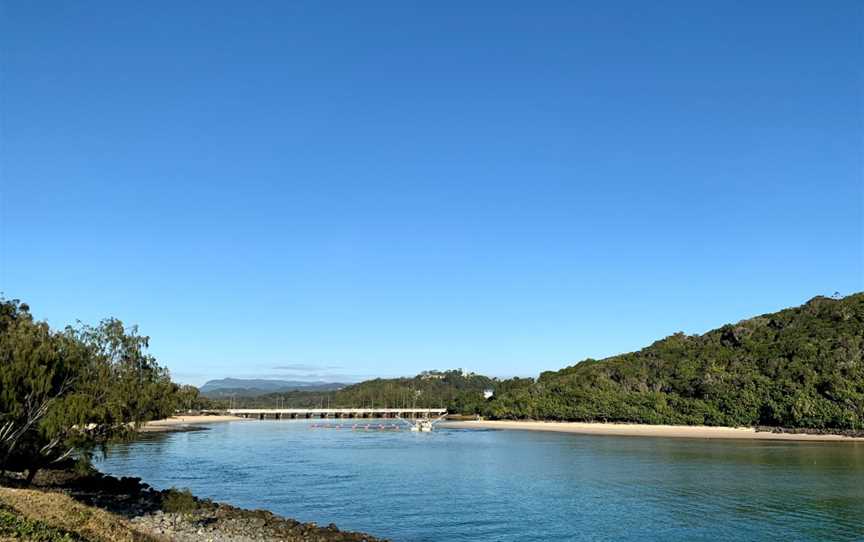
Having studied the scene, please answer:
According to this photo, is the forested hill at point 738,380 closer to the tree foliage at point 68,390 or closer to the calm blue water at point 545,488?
the calm blue water at point 545,488

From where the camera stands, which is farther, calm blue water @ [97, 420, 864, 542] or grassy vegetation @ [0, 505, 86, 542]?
calm blue water @ [97, 420, 864, 542]

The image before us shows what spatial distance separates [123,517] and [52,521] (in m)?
11.2

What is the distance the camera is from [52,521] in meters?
17.5

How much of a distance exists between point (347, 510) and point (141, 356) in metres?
15.3

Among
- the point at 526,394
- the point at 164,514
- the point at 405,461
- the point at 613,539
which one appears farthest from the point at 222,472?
the point at 526,394

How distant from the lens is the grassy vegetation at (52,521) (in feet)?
50.1

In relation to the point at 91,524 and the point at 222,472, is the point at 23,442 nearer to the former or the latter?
the point at 91,524

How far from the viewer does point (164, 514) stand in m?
31.5

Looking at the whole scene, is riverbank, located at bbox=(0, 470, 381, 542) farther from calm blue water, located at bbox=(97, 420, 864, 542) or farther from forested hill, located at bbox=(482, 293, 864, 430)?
forested hill, located at bbox=(482, 293, 864, 430)

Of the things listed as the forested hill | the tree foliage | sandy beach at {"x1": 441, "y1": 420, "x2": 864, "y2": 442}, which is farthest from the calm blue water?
the forested hill

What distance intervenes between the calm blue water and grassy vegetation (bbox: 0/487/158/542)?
1611 centimetres

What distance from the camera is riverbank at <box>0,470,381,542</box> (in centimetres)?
1708

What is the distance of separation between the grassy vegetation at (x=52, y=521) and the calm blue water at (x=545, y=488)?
1611 cm

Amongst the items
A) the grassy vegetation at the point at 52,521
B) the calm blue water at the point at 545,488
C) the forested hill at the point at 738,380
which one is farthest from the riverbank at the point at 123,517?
the forested hill at the point at 738,380
